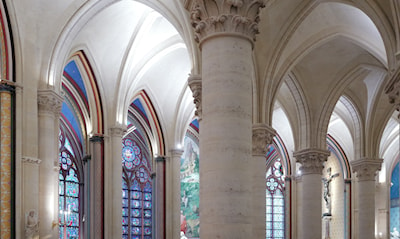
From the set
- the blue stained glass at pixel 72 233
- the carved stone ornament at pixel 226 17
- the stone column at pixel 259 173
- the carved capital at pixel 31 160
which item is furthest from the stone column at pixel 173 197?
the carved stone ornament at pixel 226 17

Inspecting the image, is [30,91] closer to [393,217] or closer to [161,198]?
[161,198]

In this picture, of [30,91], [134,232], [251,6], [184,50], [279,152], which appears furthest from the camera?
[279,152]

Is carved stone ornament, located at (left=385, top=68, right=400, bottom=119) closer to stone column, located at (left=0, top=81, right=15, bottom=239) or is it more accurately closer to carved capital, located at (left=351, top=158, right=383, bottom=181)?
stone column, located at (left=0, top=81, right=15, bottom=239)

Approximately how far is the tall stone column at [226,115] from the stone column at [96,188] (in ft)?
34.1

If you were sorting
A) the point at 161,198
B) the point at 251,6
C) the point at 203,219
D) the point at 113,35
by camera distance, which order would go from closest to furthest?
1. the point at 203,219
2. the point at 251,6
3. the point at 113,35
4. the point at 161,198

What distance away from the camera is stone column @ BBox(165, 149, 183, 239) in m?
21.5

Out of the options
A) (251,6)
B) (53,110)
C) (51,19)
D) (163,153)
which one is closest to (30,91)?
(53,110)

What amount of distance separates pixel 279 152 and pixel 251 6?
66.1 feet

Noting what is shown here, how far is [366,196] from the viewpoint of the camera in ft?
62.2

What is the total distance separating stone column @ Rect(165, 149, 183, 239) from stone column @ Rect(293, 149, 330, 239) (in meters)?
5.69

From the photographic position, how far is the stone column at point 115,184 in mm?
17953

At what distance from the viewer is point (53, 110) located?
1460 centimetres

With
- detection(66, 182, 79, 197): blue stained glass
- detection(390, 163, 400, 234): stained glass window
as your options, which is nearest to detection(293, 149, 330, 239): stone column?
detection(66, 182, 79, 197): blue stained glass

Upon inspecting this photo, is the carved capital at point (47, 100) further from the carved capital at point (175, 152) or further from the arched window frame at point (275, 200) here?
the arched window frame at point (275, 200)
